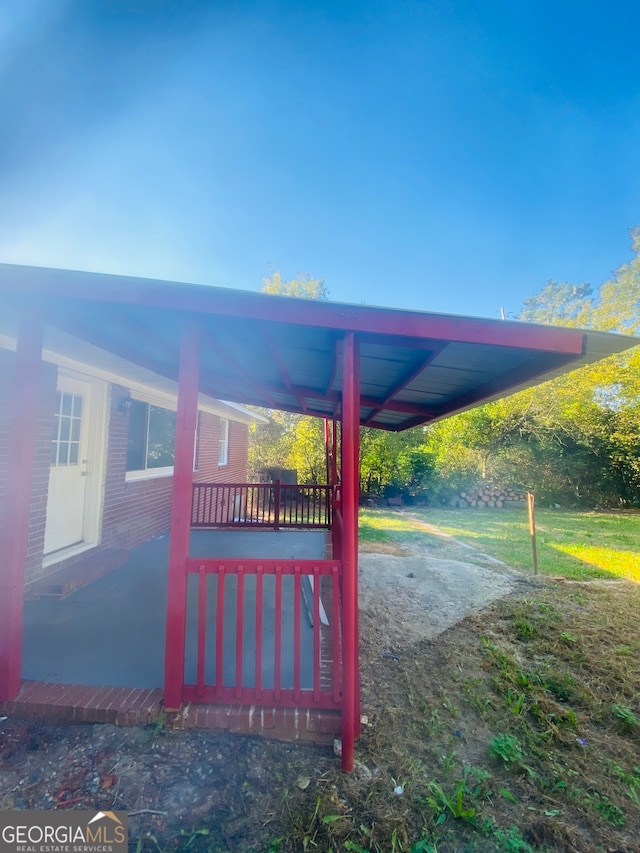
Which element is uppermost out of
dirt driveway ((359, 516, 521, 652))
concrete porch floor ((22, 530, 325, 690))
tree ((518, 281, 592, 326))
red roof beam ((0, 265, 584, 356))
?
tree ((518, 281, 592, 326))

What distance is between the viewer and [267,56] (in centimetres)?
747

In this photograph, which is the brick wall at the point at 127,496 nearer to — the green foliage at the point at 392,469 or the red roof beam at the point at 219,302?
the red roof beam at the point at 219,302

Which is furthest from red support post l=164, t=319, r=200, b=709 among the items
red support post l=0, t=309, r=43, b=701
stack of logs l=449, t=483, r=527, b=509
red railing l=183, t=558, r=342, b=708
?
stack of logs l=449, t=483, r=527, b=509

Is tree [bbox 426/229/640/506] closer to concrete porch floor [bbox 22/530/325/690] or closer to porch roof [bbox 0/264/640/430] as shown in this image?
concrete porch floor [bbox 22/530/325/690]

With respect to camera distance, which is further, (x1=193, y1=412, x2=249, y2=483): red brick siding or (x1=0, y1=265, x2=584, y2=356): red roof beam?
(x1=193, y1=412, x2=249, y2=483): red brick siding

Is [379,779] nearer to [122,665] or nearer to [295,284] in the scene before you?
[122,665]

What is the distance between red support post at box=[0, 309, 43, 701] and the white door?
186 centimetres

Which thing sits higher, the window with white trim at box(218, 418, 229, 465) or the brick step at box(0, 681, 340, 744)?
the window with white trim at box(218, 418, 229, 465)

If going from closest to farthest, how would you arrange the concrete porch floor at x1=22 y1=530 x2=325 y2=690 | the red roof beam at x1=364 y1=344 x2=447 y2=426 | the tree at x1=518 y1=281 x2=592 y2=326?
1. the red roof beam at x1=364 y1=344 x2=447 y2=426
2. the concrete porch floor at x1=22 y1=530 x2=325 y2=690
3. the tree at x1=518 y1=281 x2=592 y2=326

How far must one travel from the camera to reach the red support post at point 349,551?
2.13 metres

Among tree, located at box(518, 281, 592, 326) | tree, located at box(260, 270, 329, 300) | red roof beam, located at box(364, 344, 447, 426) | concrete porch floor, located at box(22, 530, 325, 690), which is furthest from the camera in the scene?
tree, located at box(260, 270, 329, 300)

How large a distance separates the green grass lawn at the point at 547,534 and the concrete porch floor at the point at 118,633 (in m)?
4.96

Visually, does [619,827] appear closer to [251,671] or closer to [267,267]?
[251,671]

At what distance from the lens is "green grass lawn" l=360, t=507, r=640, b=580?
253 inches
